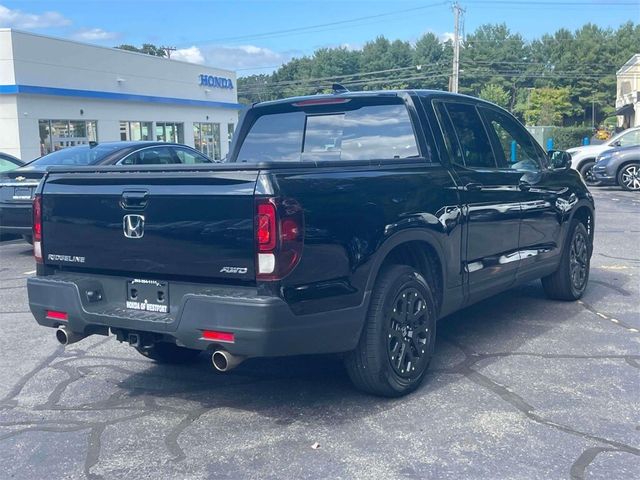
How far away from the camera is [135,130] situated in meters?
36.6

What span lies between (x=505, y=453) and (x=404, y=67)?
81197mm

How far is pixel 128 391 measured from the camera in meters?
5.24

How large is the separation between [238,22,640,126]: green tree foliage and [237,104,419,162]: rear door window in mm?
71909

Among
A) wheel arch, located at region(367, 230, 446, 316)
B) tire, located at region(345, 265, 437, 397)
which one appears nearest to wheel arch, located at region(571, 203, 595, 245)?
wheel arch, located at region(367, 230, 446, 316)

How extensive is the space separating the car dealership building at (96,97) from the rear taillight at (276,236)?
26.6 metres

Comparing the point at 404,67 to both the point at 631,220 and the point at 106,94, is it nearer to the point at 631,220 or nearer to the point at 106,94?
the point at 106,94

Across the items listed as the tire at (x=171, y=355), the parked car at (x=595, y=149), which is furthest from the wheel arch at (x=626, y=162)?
the tire at (x=171, y=355)

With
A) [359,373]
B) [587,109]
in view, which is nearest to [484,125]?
[359,373]

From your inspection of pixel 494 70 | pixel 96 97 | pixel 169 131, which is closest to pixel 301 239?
pixel 96 97

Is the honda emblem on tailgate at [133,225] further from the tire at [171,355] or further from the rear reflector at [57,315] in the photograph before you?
the tire at [171,355]

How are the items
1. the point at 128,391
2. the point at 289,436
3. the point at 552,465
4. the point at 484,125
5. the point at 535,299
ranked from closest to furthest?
1. the point at 552,465
2. the point at 289,436
3. the point at 128,391
4. the point at 484,125
5. the point at 535,299

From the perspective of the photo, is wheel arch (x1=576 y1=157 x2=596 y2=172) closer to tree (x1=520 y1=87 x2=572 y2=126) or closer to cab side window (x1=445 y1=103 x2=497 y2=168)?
cab side window (x1=445 y1=103 x2=497 y2=168)

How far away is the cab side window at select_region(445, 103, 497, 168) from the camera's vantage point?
5867 mm

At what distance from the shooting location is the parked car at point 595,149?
2283cm
